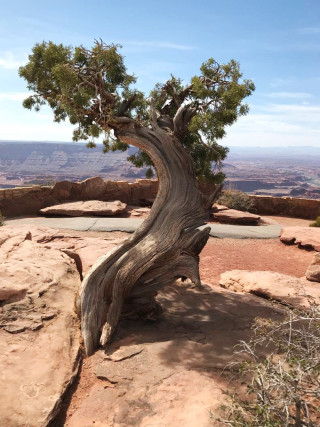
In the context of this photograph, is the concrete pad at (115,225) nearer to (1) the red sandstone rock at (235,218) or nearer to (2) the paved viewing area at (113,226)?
(2) the paved viewing area at (113,226)

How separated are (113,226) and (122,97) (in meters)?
6.57

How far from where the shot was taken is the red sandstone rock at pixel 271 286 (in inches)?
287

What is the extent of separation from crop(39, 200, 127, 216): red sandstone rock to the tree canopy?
7.11 metres

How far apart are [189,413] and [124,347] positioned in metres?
1.82

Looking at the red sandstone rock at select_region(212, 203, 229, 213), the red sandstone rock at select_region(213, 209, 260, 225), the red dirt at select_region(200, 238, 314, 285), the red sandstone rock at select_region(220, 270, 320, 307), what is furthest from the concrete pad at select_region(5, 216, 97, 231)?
the red sandstone rock at select_region(220, 270, 320, 307)

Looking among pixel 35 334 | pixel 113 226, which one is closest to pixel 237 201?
pixel 113 226

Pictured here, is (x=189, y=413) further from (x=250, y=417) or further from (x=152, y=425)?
(x=250, y=417)

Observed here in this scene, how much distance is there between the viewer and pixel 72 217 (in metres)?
15.6

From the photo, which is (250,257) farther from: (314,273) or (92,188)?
(92,188)

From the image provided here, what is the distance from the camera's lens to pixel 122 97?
8117 millimetres

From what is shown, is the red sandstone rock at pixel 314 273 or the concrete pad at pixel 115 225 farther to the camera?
the concrete pad at pixel 115 225

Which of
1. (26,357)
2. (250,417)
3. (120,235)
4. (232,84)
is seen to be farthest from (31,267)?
(120,235)

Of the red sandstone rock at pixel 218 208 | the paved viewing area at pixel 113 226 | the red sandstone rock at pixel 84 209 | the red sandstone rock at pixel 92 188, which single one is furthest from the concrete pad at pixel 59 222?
the red sandstone rock at pixel 218 208

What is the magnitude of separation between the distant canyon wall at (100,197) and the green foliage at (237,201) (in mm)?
671
